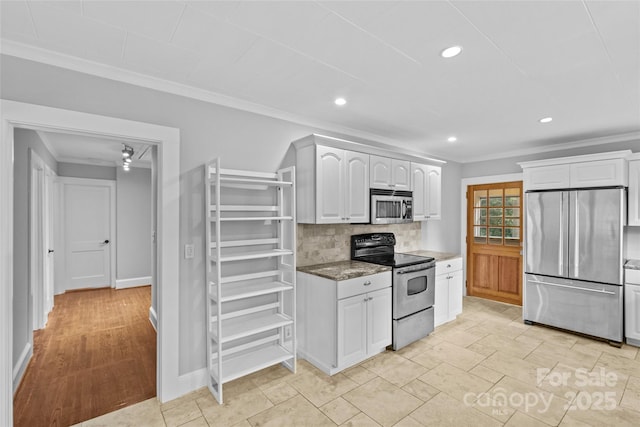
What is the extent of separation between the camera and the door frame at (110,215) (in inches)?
220

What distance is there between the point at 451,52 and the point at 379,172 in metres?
1.77

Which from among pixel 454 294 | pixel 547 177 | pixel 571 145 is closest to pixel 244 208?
pixel 454 294

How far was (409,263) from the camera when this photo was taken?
3432mm

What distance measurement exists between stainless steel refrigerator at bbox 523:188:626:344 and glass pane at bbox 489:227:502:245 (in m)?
0.96

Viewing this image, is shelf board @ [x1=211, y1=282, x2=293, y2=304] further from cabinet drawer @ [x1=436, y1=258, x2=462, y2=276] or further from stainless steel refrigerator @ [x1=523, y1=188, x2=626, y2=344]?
stainless steel refrigerator @ [x1=523, y1=188, x2=626, y2=344]

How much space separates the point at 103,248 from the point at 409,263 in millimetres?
5763

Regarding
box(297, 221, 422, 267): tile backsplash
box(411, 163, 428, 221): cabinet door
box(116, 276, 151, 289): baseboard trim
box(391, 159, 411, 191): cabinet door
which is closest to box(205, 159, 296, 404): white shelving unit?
box(297, 221, 422, 267): tile backsplash

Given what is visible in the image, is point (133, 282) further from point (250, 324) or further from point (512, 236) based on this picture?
point (512, 236)

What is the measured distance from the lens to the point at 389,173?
12.3 ft

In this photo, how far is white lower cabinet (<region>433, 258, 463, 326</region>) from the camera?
3930mm

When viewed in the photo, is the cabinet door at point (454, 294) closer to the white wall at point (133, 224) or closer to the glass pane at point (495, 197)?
the glass pane at point (495, 197)

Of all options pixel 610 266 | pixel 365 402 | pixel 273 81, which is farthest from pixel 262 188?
pixel 610 266

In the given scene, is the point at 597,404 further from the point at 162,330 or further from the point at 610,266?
the point at 162,330

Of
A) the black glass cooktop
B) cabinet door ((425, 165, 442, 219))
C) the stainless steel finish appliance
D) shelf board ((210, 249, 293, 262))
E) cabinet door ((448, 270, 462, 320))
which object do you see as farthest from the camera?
cabinet door ((425, 165, 442, 219))
